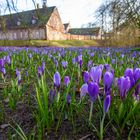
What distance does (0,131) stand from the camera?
1580 mm

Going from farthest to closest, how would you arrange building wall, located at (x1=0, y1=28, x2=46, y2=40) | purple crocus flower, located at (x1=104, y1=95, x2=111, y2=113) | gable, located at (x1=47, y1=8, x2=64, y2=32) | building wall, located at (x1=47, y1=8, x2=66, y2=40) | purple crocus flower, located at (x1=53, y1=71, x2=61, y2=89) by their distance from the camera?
gable, located at (x1=47, y1=8, x2=64, y2=32) < building wall, located at (x1=47, y1=8, x2=66, y2=40) < building wall, located at (x1=0, y1=28, x2=46, y2=40) < purple crocus flower, located at (x1=53, y1=71, x2=61, y2=89) < purple crocus flower, located at (x1=104, y1=95, x2=111, y2=113)

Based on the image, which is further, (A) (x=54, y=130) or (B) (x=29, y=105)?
(B) (x=29, y=105)

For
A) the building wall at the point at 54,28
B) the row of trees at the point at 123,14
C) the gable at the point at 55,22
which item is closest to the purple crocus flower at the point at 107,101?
the row of trees at the point at 123,14

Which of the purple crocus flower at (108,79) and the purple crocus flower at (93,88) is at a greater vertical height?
the purple crocus flower at (108,79)

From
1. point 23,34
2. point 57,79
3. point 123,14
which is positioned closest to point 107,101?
point 57,79

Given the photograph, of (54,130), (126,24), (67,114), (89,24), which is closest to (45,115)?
(54,130)

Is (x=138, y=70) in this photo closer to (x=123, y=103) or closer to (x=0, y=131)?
(x=123, y=103)

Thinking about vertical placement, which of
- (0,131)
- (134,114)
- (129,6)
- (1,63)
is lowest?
(0,131)

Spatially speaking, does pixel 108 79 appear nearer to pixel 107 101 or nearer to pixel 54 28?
pixel 107 101

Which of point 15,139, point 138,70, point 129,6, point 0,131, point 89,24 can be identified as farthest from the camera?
point 89,24

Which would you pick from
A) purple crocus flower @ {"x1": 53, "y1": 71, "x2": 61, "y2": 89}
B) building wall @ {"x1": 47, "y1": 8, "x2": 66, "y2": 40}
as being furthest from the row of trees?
building wall @ {"x1": 47, "y1": 8, "x2": 66, "y2": 40}

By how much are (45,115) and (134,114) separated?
53 centimetres

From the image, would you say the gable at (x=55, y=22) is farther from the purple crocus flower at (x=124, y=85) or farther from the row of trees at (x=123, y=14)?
the purple crocus flower at (x=124, y=85)

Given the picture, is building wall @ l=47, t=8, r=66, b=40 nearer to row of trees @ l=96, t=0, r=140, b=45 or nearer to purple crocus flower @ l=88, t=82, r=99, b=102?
row of trees @ l=96, t=0, r=140, b=45
